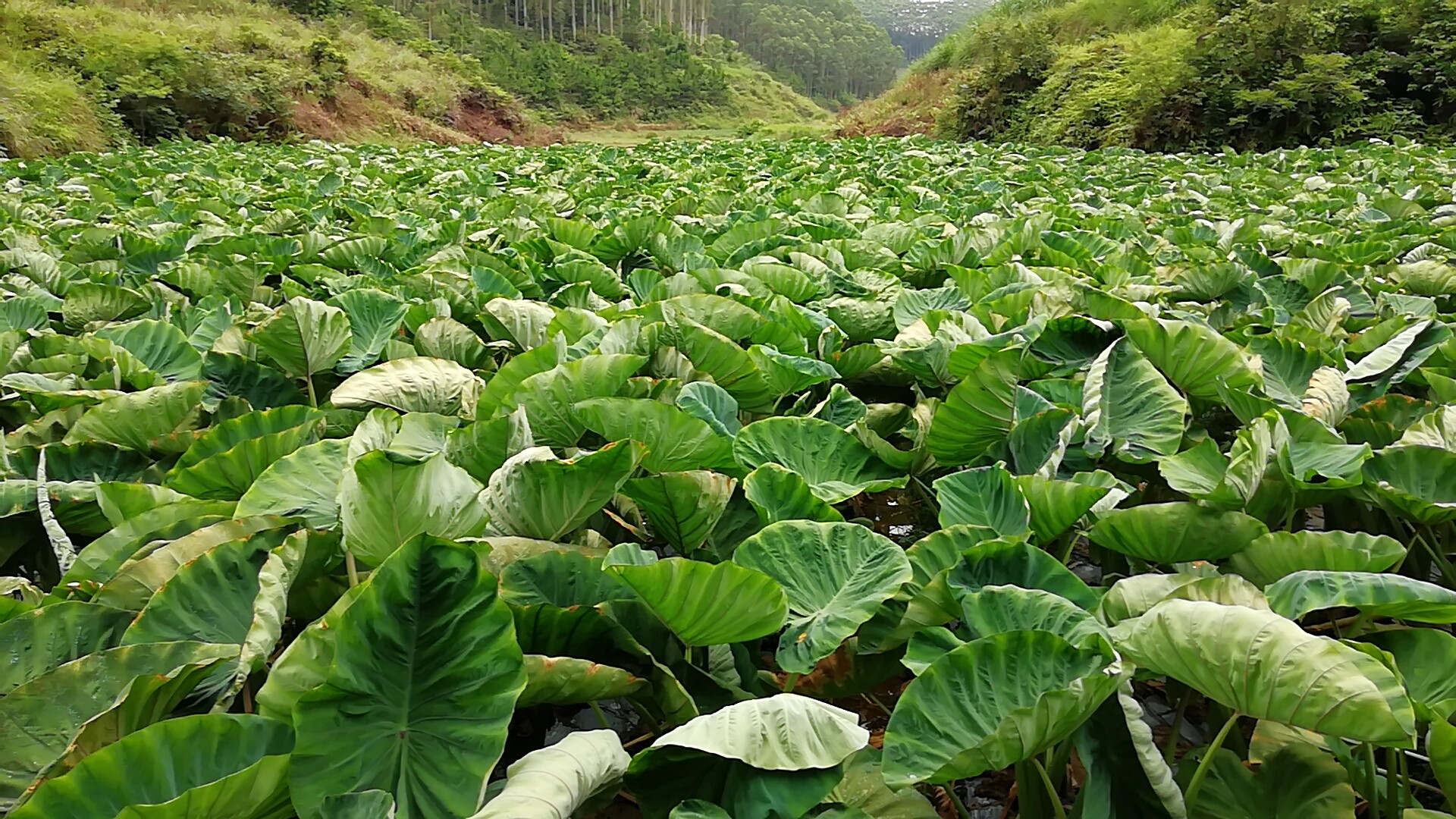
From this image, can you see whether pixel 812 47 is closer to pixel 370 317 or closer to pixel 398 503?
pixel 370 317

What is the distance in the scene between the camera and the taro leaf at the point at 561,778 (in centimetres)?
39

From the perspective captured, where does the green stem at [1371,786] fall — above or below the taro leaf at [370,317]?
below

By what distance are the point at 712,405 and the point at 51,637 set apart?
561mm

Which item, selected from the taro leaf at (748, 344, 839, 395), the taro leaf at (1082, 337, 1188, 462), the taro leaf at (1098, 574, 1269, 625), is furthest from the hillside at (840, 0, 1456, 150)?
the taro leaf at (1098, 574, 1269, 625)

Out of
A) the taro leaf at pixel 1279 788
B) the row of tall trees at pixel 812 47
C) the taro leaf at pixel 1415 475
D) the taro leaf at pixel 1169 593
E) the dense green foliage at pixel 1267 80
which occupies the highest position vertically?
the row of tall trees at pixel 812 47

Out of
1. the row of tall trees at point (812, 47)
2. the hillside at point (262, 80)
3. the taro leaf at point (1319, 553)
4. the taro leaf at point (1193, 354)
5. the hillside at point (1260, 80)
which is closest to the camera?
the taro leaf at point (1319, 553)

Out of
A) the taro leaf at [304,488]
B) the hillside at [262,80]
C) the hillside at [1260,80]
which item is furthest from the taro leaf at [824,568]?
the hillside at [1260,80]

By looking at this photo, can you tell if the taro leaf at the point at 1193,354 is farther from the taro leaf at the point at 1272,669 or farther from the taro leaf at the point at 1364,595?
the taro leaf at the point at 1272,669

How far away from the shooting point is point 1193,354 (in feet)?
3.01

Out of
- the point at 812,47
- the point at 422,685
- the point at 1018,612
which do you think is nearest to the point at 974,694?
the point at 1018,612

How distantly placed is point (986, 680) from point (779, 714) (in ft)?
0.40

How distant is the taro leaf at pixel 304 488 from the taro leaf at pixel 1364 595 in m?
0.68

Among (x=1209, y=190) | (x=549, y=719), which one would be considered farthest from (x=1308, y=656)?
(x=1209, y=190)

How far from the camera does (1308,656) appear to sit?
42cm
